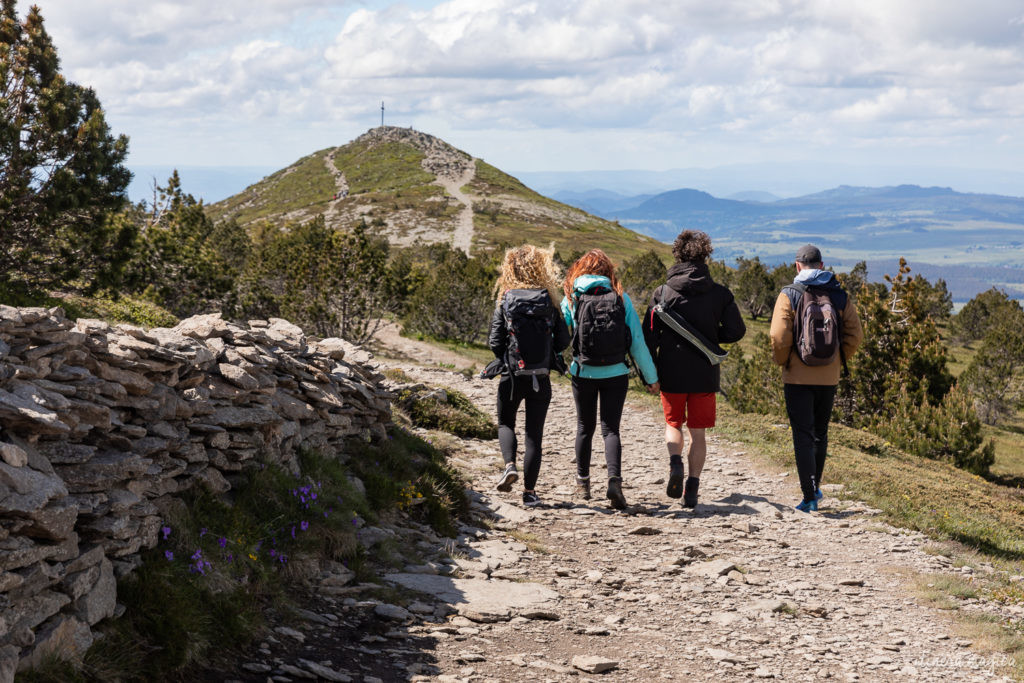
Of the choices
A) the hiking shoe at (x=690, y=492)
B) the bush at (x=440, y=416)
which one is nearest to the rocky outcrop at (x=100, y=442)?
the hiking shoe at (x=690, y=492)

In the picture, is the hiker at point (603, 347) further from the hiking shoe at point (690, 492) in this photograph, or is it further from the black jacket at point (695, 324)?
the hiking shoe at point (690, 492)

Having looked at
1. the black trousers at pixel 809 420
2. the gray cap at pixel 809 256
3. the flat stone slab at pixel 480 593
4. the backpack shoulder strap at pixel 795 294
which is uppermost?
the gray cap at pixel 809 256

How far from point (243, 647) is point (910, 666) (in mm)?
4867

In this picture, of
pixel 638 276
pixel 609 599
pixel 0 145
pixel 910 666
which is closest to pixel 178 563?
pixel 609 599

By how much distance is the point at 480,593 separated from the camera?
702 cm

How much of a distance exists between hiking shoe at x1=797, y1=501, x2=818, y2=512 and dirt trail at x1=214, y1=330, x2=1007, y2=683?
19 cm

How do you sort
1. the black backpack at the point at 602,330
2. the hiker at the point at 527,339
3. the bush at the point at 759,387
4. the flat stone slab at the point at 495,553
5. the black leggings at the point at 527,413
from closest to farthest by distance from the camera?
the flat stone slab at the point at 495,553 → the black backpack at the point at 602,330 → the hiker at the point at 527,339 → the black leggings at the point at 527,413 → the bush at the point at 759,387

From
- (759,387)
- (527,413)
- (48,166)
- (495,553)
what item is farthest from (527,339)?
(759,387)

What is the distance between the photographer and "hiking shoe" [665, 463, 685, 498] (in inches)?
394

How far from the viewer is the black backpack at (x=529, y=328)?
9250mm

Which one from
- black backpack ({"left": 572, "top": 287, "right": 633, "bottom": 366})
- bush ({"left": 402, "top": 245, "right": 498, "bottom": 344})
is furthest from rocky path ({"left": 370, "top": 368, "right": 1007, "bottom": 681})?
bush ({"left": 402, "top": 245, "right": 498, "bottom": 344})

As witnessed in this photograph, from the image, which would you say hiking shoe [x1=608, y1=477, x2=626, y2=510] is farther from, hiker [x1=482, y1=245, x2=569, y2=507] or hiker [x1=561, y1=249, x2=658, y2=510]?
hiker [x1=482, y1=245, x2=569, y2=507]

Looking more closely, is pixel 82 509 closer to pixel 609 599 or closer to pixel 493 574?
pixel 493 574

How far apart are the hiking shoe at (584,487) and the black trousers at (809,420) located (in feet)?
8.48
